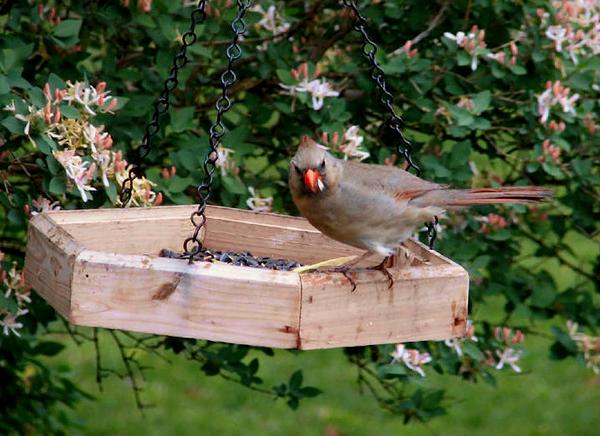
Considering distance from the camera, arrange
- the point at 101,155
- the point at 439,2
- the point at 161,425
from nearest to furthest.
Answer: the point at 101,155 → the point at 439,2 → the point at 161,425

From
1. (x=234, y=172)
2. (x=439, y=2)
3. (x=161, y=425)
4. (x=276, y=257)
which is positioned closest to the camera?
(x=276, y=257)

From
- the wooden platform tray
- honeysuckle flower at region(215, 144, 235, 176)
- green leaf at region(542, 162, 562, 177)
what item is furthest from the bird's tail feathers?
honeysuckle flower at region(215, 144, 235, 176)

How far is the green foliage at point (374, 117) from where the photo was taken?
3.99 m

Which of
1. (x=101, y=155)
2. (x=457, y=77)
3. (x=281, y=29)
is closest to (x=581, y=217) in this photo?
(x=457, y=77)

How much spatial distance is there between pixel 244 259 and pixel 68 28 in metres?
1.05

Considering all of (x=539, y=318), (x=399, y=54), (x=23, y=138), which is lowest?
(x=539, y=318)

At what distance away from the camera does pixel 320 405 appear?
6.80 m

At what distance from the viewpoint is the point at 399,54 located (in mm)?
4145

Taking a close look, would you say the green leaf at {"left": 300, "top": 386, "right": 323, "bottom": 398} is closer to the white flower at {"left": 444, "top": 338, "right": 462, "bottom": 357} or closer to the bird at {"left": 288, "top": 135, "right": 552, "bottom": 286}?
the white flower at {"left": 444, "top": 338, "right": 462, "bottom": 357}

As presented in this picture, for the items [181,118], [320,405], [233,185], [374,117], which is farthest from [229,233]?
[320,405]

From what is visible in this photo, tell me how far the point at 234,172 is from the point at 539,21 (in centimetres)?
130

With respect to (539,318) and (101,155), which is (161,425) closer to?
(539,318)

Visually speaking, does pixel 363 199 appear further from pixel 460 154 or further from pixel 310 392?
pixel 310 392

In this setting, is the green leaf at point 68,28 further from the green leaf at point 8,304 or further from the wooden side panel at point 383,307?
the wooden side panel at point 383,307
